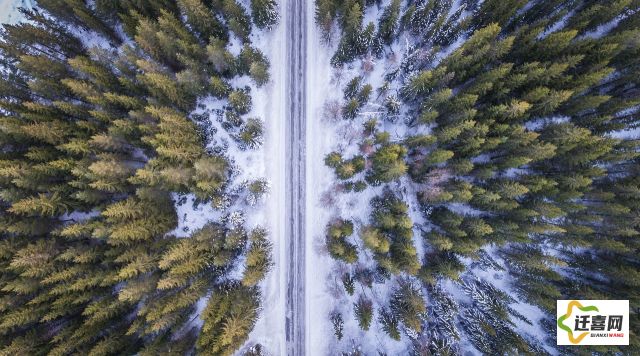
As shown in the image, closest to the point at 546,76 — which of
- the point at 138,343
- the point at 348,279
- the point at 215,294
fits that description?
the point at 348,279

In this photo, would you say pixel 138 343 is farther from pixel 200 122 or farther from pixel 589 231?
pixel 589 231

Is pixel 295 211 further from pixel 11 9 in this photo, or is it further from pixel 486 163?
pixel 11 9

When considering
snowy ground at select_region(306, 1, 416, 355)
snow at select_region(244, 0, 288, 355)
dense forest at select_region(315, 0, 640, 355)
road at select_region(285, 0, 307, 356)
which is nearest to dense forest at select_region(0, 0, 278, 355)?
snow at select_region(244, 0, 288, 355)

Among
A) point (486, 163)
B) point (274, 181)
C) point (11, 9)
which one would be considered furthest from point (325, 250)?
point (11, 9)

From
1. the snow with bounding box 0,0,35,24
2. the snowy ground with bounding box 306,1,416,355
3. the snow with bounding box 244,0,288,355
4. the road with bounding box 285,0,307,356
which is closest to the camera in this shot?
the snow with bounding box 244,0,288,355

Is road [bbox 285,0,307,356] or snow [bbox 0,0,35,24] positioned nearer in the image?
road [bbox 285,0,307,356]

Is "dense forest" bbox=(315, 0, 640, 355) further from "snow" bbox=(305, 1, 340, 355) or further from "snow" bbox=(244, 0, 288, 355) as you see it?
"snow" bbox=(244, 0, 288, 355)

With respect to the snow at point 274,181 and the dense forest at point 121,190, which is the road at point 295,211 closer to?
the snow at point 274,181
